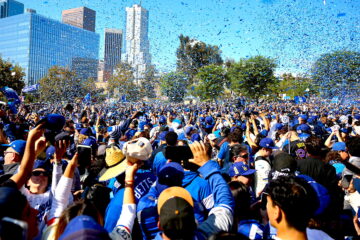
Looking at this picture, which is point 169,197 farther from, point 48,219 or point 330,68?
point 330,68

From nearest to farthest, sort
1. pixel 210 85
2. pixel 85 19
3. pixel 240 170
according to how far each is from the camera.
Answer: pixel 240 170, pixel 210 85, pixel 85 19

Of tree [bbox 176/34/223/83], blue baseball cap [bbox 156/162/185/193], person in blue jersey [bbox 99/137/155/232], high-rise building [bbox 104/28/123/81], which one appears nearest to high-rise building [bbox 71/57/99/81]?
tree [bbox 176/34/223/83]

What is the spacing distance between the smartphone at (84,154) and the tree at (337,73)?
3286cm

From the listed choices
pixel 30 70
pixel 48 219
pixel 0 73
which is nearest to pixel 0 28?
pixel 30 70

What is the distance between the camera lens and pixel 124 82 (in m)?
54.9

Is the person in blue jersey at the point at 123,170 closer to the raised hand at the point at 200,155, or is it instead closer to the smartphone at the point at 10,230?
the raised hand at the point at 200,155

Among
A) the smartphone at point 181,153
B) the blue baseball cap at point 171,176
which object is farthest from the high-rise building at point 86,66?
the blue baseball cap at point 171,176

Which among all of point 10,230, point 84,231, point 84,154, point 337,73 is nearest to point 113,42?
point 337,73

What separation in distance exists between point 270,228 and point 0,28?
14455 centimetres

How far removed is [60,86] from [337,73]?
4077cm

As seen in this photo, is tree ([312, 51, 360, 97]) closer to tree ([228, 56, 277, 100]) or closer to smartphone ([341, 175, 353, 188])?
tree ([228, 56, 277, 100])

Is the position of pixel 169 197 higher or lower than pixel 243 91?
lower

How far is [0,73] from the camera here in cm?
3575

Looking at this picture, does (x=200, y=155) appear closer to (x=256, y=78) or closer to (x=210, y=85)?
(x=256, y=78)
